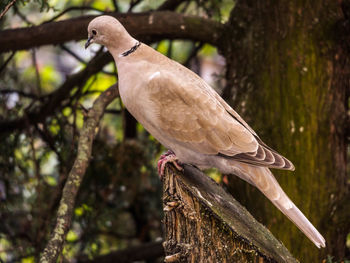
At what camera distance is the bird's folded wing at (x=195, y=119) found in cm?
273

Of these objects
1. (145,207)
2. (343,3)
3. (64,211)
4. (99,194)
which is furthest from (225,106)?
(145,207)

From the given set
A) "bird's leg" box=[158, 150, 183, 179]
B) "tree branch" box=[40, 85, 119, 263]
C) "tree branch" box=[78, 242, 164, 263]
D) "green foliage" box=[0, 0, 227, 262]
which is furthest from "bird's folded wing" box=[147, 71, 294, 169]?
"tree branch" box=[78, 242, 164, 263]

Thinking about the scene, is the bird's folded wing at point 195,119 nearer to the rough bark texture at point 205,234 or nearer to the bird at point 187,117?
the bird at point 187,117

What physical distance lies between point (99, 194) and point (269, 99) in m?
1.81

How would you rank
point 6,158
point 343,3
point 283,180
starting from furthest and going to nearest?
point 6,158 < point 343,3 < point 283,180

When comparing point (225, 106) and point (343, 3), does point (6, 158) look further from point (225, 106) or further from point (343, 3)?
point (343, 3)

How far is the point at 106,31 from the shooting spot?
285cm

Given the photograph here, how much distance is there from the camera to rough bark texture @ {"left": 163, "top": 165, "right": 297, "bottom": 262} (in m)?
2.29

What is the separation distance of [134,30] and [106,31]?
0.71m

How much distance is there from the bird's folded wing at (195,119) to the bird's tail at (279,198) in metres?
0.12

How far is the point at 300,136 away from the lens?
336 centimetres

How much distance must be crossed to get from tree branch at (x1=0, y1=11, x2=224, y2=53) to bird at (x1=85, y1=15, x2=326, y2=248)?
68cm

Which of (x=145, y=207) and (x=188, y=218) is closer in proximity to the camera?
(x=188, y=218)

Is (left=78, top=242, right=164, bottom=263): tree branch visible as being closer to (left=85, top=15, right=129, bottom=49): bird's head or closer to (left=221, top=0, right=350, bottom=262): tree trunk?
(left=221, top=0, right=350, bottom=262): tree trunk
